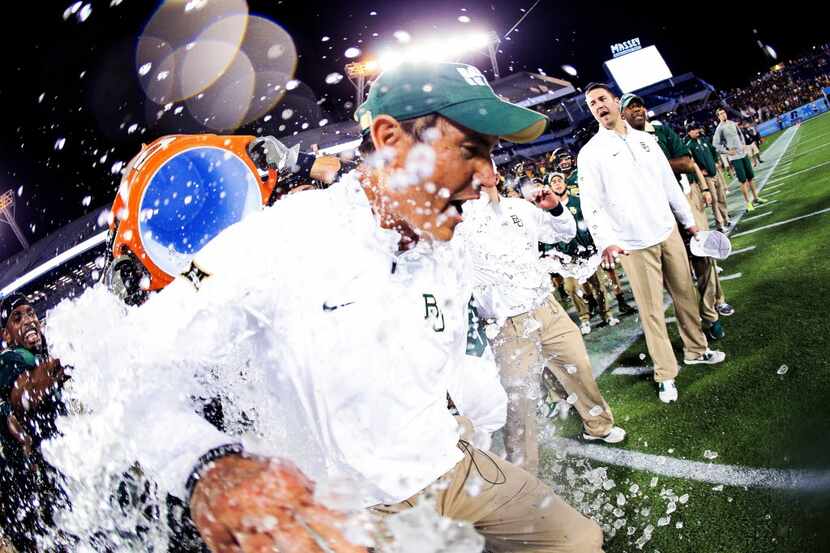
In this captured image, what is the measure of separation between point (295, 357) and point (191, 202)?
1.34 metres

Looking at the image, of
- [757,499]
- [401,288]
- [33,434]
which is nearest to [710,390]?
[757,499]

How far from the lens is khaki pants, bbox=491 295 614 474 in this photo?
3.37 meters

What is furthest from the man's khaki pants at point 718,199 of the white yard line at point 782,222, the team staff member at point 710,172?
the white yard line at point 782,222

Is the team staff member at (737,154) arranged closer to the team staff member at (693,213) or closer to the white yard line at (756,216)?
the white yard line at (756,216)

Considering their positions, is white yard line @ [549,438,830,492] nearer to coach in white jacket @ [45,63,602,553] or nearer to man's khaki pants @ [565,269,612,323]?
coach in white jacket @ [45,63,602,553]

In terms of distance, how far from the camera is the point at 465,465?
174 centimetres

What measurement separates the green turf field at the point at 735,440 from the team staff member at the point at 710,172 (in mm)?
4079

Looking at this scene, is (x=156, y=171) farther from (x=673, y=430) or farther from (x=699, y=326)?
(x=699, y=326)

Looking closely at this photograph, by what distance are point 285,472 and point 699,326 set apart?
13.8ft

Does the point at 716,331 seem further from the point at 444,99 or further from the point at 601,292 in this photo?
the point at 444,99

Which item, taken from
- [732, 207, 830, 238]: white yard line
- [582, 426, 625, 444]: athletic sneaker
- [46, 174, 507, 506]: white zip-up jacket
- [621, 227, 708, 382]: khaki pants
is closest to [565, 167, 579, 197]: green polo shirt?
[732, 207, 830, 238]: white yard line

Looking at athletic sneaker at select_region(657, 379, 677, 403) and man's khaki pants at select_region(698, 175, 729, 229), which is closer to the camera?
athletic sneaker at select_region(657, 379, 677, 403)

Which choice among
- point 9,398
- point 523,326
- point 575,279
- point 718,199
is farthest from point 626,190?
point 718,199

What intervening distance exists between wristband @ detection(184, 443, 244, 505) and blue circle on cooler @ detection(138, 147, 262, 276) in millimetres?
1268
